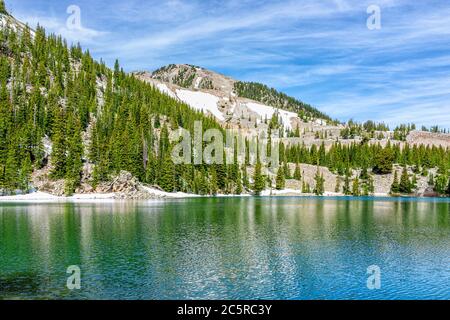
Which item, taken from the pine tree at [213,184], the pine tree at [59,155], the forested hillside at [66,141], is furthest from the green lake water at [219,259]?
the pine tree at [213,184]

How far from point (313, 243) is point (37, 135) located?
13706cm

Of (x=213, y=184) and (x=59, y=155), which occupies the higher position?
(x=59, y=155)

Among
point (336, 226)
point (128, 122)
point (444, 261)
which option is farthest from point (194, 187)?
point (444, 261)

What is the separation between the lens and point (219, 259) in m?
43.7

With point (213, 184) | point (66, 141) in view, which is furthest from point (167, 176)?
point (66, 141)

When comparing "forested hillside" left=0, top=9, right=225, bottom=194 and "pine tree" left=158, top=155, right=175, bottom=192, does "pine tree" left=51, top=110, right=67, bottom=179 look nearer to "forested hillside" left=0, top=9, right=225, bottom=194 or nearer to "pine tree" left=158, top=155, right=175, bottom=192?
"forested hillside" left=0, top=9, right=225, bottom=194

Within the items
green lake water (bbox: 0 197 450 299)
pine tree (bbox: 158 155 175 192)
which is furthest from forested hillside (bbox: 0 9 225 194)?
green lake water (bbox: 0 197 450 299)

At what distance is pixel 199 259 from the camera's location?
4359cm

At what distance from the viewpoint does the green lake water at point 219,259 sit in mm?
32750

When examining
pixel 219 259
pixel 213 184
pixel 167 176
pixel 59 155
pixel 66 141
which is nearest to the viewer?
pixel 219 259

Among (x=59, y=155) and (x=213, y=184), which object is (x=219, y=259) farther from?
(x=213, y=184)

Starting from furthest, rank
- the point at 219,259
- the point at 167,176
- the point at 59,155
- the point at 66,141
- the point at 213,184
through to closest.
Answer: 1. the point at 213,184
2. the point at 167,176
3. the point at 66,141
4. the point at 59,155
5. the point at 219,259

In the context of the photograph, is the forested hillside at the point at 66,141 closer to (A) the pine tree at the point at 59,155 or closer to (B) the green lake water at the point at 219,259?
(A) the pine tree at the point at 59,155
